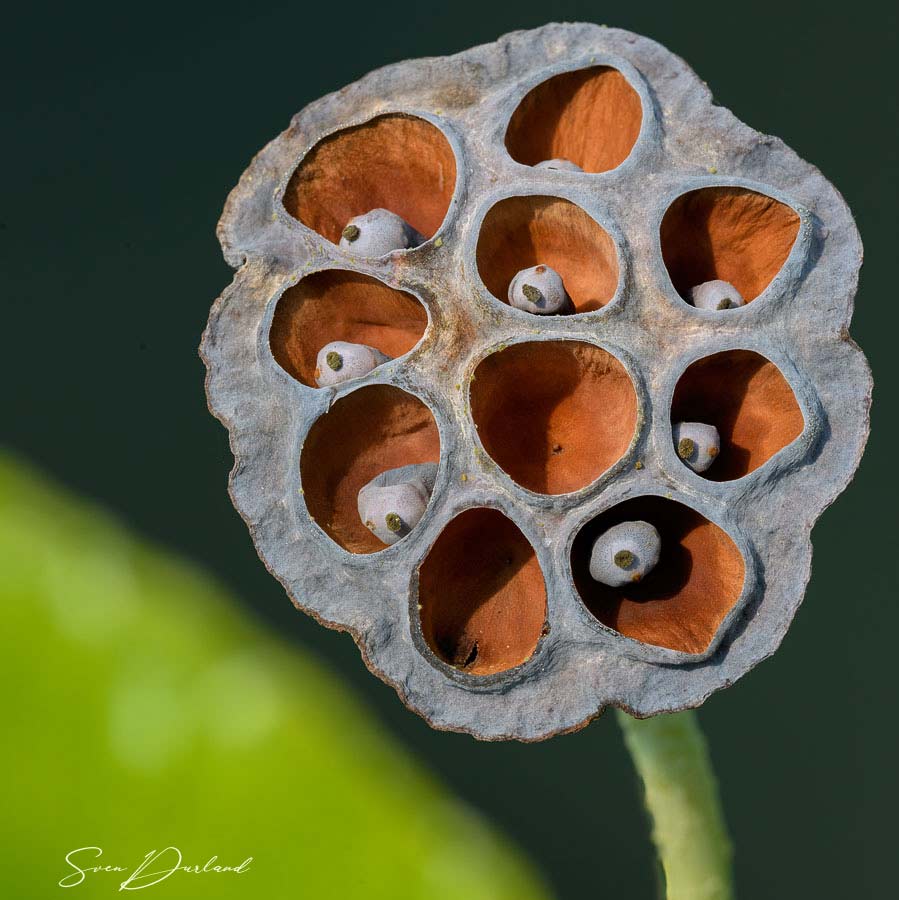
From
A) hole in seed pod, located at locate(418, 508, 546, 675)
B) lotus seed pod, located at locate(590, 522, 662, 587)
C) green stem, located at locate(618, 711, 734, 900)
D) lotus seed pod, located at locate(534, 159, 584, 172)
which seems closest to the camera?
lotus seed pod, located at locate(590, 522, 662, 587)

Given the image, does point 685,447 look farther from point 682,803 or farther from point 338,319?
point 682,803

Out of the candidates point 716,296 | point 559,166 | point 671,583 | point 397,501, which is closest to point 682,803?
point 671,583

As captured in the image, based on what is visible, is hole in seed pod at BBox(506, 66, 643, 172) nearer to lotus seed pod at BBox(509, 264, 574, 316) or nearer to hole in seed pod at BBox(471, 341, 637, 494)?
lotus seed pod at BBox(509, 264, 574, 316)

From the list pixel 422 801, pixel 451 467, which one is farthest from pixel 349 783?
pixel 451 467

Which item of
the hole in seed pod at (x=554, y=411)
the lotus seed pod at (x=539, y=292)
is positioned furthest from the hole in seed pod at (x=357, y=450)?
the lotus seed pod at (x=539, y=292)

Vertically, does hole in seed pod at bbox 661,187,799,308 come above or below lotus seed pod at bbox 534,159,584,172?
below

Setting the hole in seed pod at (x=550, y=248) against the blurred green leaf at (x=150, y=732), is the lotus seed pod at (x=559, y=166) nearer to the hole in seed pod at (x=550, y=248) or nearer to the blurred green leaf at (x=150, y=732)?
the hole in seed pod at (x=550, y=248)

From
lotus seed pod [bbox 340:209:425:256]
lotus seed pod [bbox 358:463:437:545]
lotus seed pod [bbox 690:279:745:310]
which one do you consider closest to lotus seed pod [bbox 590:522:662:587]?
lotus seed pod [bbox 358:463:437:545]

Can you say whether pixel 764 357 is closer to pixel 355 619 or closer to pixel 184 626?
pixel 355 619
